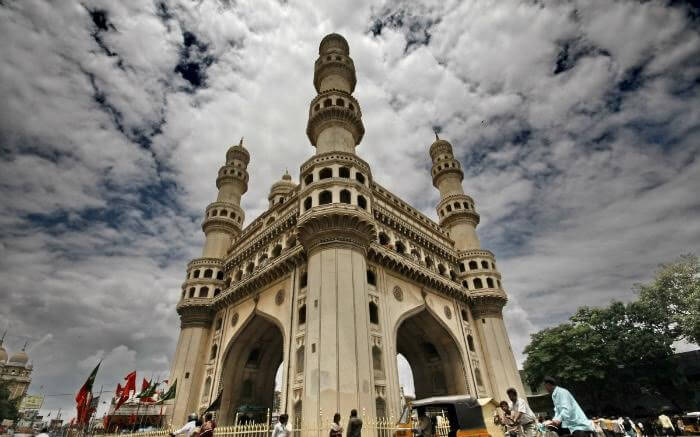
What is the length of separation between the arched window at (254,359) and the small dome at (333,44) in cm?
2783

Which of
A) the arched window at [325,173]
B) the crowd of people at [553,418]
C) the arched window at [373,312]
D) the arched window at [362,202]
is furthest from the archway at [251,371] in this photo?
the crowd of people at [553,418]

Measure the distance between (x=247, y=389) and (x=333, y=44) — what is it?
3189 centimetres

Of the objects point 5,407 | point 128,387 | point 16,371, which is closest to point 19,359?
point 16,371

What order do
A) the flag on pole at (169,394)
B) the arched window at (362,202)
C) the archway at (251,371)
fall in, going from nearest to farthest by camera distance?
the arched window at (362,202) < the flag on pole at (169,394) < the archway at (251,371)

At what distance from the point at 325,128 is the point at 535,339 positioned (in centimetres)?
3386

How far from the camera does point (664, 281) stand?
33.5m

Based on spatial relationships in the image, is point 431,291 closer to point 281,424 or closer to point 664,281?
point 281,424

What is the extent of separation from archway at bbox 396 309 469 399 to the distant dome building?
92.3 meters

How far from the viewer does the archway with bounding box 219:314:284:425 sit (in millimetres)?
27516

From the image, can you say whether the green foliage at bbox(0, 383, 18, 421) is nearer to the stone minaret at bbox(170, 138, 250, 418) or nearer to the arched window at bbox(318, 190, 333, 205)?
the stone minaret at bbox(170, 138, 250, 418)

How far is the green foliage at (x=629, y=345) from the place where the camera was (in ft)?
106

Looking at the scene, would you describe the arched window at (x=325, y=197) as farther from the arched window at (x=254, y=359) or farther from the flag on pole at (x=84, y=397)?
the flag on pole at (x=84, y=397)

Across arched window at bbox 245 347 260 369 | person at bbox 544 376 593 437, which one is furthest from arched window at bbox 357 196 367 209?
person at bbox 544 376 593 437

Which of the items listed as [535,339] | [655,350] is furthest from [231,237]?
[655,350]
